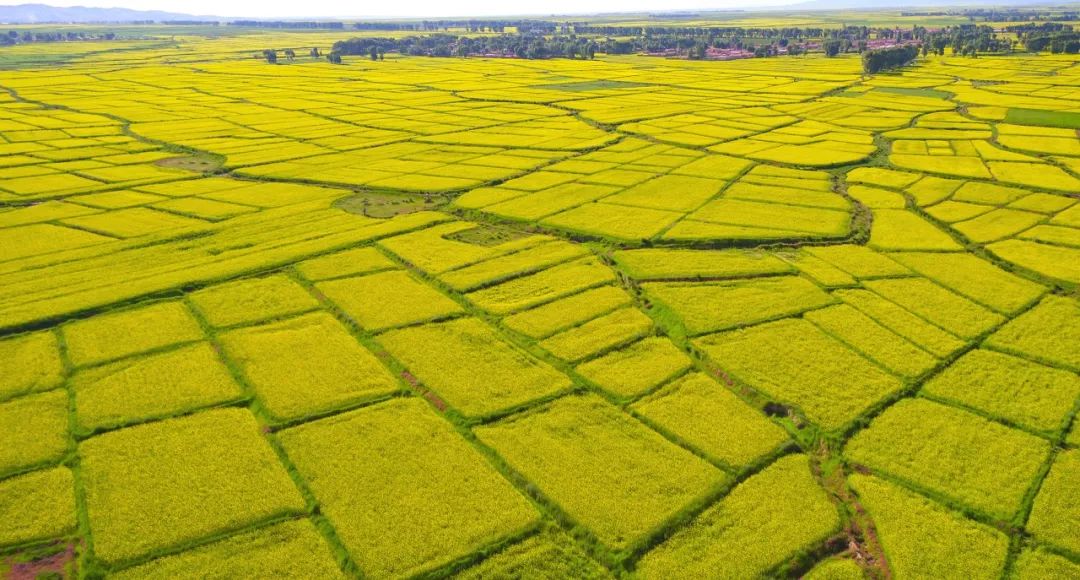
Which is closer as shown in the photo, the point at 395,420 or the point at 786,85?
the point at 395,420

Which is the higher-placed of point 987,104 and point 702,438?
point 987,104

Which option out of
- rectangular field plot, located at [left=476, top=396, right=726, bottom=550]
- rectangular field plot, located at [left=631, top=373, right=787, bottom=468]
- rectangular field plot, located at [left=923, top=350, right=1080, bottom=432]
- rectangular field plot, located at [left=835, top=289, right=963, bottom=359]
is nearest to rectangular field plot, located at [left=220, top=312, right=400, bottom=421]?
rectangular field plot, located at [left=476, top=396, right=726, bottom=550]

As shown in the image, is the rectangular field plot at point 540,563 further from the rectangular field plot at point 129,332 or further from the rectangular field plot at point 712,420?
the rectangular field plot at point 129,332

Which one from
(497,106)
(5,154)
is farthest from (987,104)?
(5,154)

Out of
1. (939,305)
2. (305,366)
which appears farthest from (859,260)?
(305,366)

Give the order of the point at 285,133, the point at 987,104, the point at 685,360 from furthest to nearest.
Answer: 1. the point at 987,104
2. the point at 285,133
3. the point at 685,360

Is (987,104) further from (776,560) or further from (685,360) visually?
(776,560)
